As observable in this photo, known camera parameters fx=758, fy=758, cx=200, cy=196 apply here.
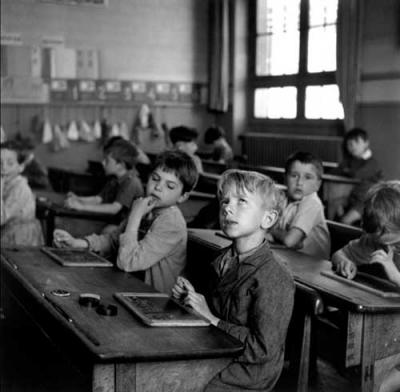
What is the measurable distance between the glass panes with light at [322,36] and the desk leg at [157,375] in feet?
25.5

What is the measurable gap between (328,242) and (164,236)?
3.52 feet

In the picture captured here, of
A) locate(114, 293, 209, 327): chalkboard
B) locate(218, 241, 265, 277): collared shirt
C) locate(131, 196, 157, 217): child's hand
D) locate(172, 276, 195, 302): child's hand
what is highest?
locate(131, 196, 157, 217): child's hand

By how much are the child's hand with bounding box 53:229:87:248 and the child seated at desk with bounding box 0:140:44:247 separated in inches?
59.8

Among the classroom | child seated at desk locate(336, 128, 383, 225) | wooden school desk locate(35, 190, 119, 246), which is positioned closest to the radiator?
the classroom

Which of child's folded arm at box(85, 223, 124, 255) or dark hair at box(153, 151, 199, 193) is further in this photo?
child's folded arm at box(85, 223, 124, 255)

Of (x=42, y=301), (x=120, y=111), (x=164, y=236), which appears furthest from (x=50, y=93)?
(x=42, y=301)

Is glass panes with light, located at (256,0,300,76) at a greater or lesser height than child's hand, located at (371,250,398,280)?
greater

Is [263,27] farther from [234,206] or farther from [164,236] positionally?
[234,206]

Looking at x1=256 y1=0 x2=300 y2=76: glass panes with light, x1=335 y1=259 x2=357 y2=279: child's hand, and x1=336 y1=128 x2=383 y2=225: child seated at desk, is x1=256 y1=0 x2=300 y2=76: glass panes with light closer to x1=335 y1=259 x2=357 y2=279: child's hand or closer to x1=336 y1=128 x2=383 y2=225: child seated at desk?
x1=336 y1=128 x2=383 y2=225: child seated at desk

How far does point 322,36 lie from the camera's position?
9523mm

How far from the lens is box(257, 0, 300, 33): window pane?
1002 centimetres

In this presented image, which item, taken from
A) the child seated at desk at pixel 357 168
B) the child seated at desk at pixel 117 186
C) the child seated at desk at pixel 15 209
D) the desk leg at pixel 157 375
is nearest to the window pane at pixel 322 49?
the child seated at desk at pixel 357 168

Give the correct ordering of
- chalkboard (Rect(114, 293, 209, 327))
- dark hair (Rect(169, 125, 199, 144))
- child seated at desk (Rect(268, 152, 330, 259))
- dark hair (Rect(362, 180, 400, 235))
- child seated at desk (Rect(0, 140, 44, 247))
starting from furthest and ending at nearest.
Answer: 1. dark hair (Rect(169, 125, 199, 144))
2. child seated at desk (Rect(0, 140, 44, 247))
3. child seated at desk (Rect(268, 152, 330, 259))
4. dark hair (Rect(362, 180, 400, 235))
5. chalkboard (Rect(114, 293, 209, 327))

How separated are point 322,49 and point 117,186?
4838mm
